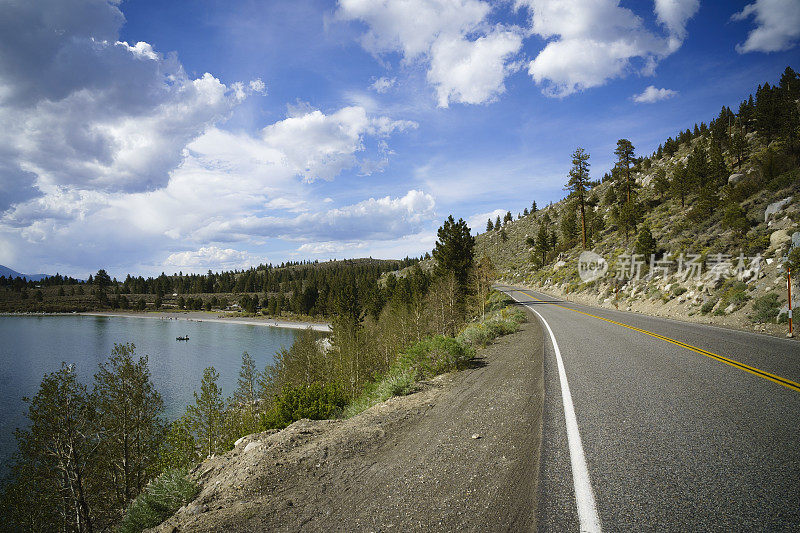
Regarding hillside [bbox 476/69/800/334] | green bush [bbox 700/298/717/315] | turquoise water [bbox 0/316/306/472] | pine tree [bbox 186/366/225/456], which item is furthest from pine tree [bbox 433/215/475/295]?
turquoise water [bbox 0/316/306/472]

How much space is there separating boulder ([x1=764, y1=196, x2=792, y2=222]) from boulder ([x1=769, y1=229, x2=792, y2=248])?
2796 millimetres

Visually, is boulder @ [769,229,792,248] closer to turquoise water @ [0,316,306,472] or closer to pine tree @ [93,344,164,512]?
pine tree @ [93,344,164,512]

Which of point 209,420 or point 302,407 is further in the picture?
point 209,420

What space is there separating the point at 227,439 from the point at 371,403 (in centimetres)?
2089

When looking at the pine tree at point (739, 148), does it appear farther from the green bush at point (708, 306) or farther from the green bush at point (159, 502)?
the green bush at point (159, 502)

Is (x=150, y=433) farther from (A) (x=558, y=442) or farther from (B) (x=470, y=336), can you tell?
(A) (x=558, y=442)

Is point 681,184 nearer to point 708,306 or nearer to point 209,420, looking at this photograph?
point 708,306

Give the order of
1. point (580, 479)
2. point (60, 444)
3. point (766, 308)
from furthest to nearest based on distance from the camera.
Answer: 1. point (60, 444)
2. point (766, 308)
3. point (580, 479)

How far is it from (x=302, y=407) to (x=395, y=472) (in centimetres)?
742

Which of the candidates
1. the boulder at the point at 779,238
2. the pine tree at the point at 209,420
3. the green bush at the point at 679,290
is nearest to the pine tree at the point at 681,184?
the boulder at the point at 779,238

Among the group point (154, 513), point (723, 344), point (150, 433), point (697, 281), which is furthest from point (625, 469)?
point (150, 433)

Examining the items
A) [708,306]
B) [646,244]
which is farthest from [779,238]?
[646,244]

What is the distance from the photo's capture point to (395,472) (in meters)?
3.91

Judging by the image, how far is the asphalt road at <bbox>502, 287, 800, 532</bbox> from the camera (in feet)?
8.32
